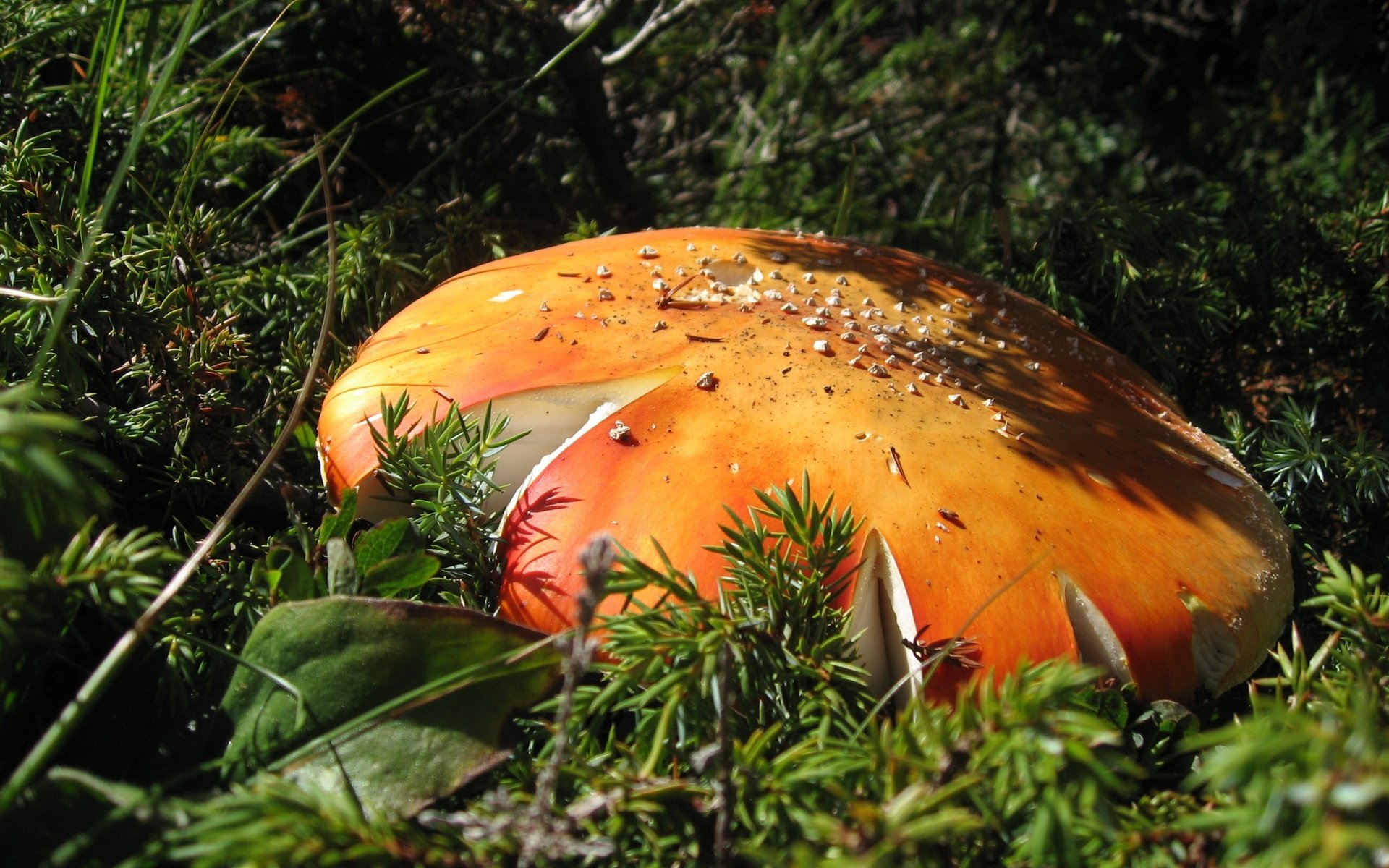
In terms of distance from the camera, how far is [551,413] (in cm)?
116

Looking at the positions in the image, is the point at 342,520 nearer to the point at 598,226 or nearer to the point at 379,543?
the point at 379,543

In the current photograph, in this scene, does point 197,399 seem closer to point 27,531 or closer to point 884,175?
point 27,531

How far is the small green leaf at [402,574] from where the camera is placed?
3.09 ft

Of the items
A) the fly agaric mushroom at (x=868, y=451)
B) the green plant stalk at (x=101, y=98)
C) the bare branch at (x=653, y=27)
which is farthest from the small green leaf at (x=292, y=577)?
the bare branch at (x=653, y=27)

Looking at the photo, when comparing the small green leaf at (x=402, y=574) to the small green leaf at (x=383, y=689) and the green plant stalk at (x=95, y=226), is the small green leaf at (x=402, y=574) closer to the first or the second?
the small green leaf at (x=383, y=689)

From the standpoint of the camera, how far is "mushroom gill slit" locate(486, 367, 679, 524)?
1.13 metres

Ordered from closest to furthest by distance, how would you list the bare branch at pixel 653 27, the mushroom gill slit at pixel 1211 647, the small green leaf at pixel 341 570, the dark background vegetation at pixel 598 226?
the dark background vegetation at pixel 598 226, the small green leaf at pixel 341 570, the mushroom gill slit at pixel 1211 647, the bare branch at pixel 653 27

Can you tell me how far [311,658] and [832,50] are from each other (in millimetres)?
2397

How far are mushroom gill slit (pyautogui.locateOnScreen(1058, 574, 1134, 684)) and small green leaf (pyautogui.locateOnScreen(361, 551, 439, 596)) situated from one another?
0.65 meters

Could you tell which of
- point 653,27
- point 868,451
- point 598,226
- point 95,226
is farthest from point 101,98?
point 653,27

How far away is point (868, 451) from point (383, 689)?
0.55 m

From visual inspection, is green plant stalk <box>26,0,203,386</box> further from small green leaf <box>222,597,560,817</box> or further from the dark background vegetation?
small green leaf <box>222,597,560,817</box>

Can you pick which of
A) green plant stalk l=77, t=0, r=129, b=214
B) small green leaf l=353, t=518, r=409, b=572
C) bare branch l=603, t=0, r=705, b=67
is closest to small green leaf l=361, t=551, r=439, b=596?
small green leaf l=353, t=518, r=409, b=572

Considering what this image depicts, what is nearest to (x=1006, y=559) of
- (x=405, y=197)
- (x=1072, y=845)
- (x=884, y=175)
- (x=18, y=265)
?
(x=1072, y=845)
